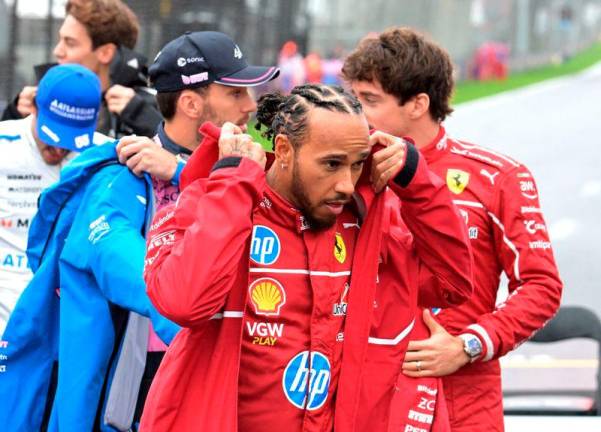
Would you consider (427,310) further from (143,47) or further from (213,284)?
(143,47)

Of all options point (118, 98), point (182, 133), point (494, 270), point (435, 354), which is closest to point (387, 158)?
point (435, 354)

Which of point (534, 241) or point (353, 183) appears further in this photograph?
point (534, 241)

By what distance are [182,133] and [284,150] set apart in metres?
1.31

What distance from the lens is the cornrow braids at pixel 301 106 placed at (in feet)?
12.1

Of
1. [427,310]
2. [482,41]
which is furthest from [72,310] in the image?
[482,41]

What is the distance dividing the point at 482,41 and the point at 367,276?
48.5m

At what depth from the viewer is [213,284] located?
3490mm

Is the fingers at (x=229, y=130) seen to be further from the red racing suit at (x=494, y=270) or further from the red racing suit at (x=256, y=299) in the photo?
the red racing suit at (x=494, y=270)

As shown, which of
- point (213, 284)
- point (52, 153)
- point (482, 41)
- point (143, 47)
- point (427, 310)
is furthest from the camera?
point (482, 41)

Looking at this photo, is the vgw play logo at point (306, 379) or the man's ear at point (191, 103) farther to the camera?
the man's ear at point (191, 103)

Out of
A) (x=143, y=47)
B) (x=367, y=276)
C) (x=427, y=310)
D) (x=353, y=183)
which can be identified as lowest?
(x=143, y=47)

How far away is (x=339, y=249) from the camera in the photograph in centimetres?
379

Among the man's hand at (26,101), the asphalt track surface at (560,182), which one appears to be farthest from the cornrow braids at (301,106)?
the man's hand at (26,101)

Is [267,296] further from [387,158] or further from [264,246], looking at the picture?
[387,158]
